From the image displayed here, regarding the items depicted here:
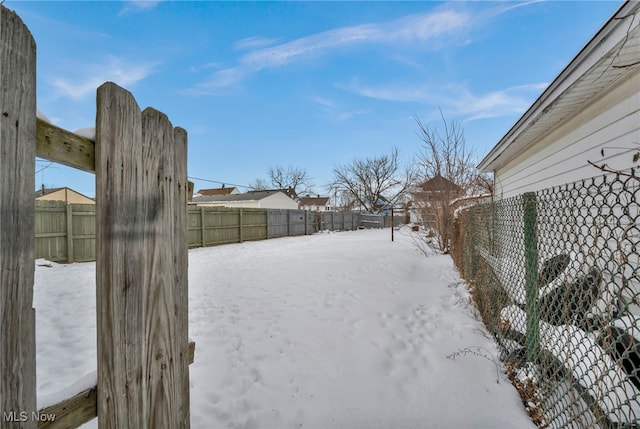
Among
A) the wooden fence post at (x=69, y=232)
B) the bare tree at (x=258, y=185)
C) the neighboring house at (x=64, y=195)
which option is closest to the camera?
the wooden fence post at (x=69, y=232)

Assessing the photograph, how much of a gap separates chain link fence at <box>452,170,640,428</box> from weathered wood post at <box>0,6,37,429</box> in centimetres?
167

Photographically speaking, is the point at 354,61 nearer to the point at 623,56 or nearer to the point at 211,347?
the point at 623,56

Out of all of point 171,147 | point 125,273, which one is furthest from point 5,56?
point 125,273

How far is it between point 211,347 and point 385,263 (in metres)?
4.80

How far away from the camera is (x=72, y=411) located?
80 centimetres

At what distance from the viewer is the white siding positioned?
2.51 metres

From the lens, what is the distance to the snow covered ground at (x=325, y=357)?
181 centimetres

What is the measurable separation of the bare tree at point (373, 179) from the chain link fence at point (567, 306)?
2889 cm

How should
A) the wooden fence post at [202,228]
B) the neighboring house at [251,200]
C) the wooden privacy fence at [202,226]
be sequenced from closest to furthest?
1. the wooden privacy fence at [202,226]
2. the wooden fence post at [202,228]
3. the neighboring house at [251,200]

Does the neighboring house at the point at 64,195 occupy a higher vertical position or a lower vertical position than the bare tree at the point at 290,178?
lower

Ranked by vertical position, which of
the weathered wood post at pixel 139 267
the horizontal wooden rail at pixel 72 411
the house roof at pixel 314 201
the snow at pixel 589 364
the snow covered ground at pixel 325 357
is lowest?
the snow covered ground at pixel 325 357

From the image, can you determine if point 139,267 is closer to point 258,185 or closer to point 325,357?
point 325,357

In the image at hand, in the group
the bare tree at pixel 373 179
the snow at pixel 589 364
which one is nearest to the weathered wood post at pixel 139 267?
the snow at pixel 589 364

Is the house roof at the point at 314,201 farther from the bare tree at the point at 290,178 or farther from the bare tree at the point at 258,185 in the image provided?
the bare tree at the point at 290,178
